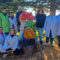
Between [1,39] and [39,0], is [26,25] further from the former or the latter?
[39,0]

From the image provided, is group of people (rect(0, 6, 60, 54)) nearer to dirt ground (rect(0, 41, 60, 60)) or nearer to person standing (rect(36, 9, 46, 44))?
person standing (rect(36, 9, 46, 44))

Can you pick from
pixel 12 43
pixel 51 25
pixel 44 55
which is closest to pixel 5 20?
pixel 12 43

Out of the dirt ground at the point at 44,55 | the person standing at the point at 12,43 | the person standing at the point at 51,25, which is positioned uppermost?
the person standing at the point at 51,25

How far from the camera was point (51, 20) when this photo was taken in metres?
6.03

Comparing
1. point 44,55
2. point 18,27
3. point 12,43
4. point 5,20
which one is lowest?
point 44,55

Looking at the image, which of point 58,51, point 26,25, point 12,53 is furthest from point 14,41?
point 58,51

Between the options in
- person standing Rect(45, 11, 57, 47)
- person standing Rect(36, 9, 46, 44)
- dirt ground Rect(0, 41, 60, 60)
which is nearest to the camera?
dirt ground Rect(0, 41, 60, 60)

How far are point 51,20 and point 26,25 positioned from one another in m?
0.93

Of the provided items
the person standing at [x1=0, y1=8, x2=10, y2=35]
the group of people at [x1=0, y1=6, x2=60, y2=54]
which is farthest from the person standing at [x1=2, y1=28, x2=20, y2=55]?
the person standing at [x1=0, y1=8, x2=10, y2=35]

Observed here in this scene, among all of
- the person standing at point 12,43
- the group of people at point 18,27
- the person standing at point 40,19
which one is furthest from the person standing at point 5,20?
the person standing at point 40,19

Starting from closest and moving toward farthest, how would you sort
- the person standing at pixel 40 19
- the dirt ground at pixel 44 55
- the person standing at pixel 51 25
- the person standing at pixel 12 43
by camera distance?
1. the dirt ground at pixel 44 55
2. the person standing at pixel 12 43
3. the person standing at pixel 51 25
4. the person standing at pixel 40 19

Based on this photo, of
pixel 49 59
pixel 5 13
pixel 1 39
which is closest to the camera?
pixel 49 59

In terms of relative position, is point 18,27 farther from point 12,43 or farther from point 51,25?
point 51,25

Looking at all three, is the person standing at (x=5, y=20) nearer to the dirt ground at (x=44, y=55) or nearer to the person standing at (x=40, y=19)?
the person standing at (x=40, y=19)
